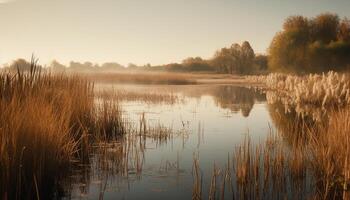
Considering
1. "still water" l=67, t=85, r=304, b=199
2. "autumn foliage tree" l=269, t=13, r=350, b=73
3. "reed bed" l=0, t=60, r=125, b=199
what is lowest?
"still water" l=67, t=85, r=304, b=199

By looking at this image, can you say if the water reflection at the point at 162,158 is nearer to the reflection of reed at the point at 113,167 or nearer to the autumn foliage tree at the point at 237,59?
the reflection of reed at the point at 113,167

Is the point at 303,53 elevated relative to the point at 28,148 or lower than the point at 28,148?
elevated

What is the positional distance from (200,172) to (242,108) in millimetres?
12487

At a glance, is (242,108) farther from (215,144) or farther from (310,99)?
(215,144)

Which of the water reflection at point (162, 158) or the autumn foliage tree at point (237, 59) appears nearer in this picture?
the water reflection at point (162, 158)

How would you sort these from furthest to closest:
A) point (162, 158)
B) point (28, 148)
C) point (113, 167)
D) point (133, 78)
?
1. point (133, 78)
2. point (162, 158)
3. point (113, 167)
4. point (28, 148)

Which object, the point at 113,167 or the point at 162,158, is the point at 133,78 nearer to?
the point at 162,158

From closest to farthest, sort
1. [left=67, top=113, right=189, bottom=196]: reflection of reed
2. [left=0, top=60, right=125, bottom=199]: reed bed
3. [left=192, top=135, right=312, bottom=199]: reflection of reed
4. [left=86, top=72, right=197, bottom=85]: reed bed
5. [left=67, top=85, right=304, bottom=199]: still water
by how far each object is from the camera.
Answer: [left=0, top=60, right=125, bottom=199]: reed bed
[left=192, top=135, right=312, bottom=199]: reflection of reed
[left=67, top=85, right=304, bottom=199]: still water
[left=67, top=113, right=189, bottom=196]: reflection of reed
[left=86, top=72, right=197, bottom=85]: reed bed

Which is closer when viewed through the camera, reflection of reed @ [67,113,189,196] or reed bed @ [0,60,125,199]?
reed bed @ [0,60,125,199]

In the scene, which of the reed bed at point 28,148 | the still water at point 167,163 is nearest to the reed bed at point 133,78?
the still water at point 167,163

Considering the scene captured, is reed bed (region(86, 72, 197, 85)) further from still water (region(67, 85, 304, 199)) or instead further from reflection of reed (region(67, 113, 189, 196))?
reflection of reed (region(67, 113, 189, 196))

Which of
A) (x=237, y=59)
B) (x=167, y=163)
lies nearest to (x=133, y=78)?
(x=167, y=163)

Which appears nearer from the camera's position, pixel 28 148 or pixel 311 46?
pixel 28 148

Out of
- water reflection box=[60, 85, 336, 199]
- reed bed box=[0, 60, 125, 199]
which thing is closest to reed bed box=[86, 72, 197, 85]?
water reflection box=[60, 85, 336, 199]
